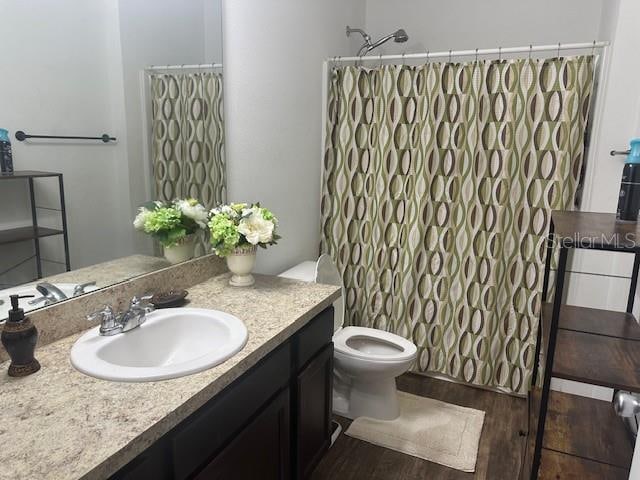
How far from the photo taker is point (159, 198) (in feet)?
5.55

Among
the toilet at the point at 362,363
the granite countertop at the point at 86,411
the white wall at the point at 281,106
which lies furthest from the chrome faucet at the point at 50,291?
the toilet at the point at 362,363

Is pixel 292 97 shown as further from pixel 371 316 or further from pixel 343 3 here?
pixel 371 316

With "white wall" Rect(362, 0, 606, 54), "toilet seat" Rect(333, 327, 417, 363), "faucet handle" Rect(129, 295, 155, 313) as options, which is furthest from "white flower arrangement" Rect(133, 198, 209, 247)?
"white wall" Rect(362, 0, 606, 54)

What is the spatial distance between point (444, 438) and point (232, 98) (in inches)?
74.6

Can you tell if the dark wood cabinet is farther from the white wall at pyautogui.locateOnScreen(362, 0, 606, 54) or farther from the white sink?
the white wall at pyautogui.locateOnScreen(362, 0, 606, 54)

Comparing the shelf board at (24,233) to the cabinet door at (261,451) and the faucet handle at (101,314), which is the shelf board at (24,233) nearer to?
the faucet handle at (101,314)

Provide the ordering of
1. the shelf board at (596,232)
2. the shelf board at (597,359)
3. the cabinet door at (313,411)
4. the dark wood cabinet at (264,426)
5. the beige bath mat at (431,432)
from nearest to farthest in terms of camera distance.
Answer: the dark wood cabinet at (264,426) < the shelf board at (596,232) < the shelf board at (597,359) < the cabinet door at (313,411) < the beige bath mat at (431,432)

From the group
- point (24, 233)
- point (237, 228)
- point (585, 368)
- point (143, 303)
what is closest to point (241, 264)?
point (237, 228)

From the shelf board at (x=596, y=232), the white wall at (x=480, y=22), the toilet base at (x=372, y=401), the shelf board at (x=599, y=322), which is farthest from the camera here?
the white wall at (x=480, y=22)

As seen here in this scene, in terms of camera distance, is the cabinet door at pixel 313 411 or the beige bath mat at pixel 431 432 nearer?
the cabinet door at pixel 313 411

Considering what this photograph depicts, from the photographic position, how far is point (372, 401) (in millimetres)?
2371

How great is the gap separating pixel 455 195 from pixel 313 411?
142 cm

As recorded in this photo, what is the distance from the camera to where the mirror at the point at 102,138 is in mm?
1216

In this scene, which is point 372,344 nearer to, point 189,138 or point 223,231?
point 223,231
